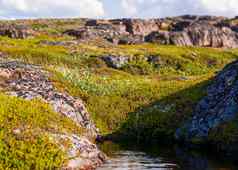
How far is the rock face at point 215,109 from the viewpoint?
52.9 m

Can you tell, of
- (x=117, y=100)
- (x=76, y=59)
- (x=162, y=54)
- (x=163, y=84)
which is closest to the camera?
(x=117, y=100)

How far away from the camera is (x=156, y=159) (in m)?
46.5

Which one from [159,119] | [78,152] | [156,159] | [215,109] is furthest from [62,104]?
[215,109]

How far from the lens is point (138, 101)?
220 ft

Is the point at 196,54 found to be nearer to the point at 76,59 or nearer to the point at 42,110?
the point at 76,59

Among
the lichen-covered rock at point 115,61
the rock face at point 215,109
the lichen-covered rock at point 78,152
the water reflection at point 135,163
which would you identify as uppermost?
the lichen-covered rock at point 115,61

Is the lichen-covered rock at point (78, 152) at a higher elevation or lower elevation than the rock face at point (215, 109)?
lower

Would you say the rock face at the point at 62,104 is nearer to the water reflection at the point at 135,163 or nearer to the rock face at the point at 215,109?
the water reflection at the point at 135,163

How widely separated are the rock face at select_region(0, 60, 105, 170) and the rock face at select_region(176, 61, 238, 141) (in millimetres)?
10151

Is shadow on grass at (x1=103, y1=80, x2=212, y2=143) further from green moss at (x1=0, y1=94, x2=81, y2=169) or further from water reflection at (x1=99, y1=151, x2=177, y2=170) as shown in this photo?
green moss at (x1=0, y1=94, x2=81, y2=169)

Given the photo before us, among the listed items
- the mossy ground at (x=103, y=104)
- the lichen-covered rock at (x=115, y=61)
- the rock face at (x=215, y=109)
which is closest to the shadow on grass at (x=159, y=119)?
the mossy ground at (x=103, y=104)

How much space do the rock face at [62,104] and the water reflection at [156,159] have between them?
1.74 meters

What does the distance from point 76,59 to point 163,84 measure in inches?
1367

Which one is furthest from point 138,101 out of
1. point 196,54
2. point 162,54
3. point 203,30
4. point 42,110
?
point 203,30
